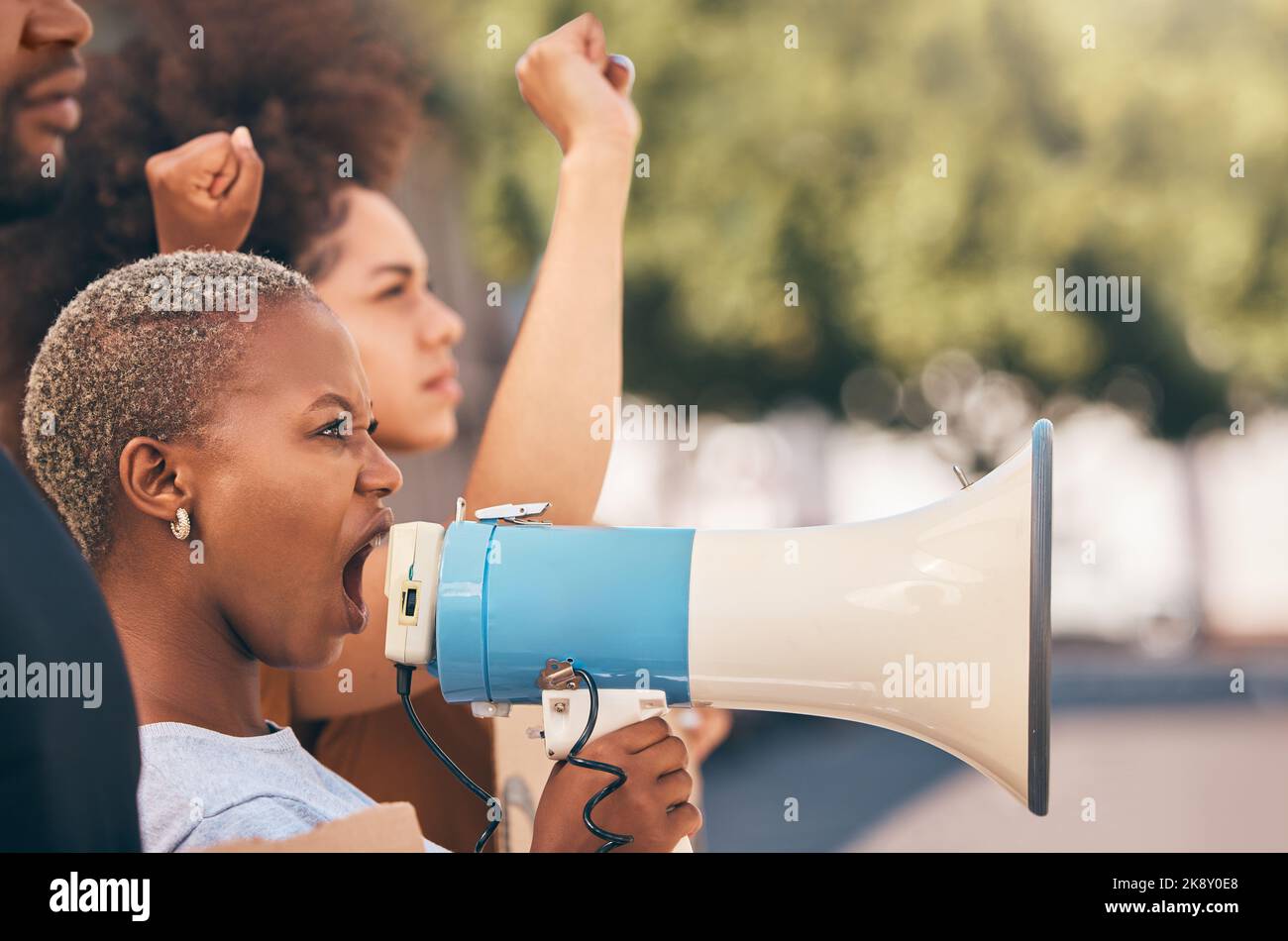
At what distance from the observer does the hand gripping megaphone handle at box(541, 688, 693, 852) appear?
1.75 meters

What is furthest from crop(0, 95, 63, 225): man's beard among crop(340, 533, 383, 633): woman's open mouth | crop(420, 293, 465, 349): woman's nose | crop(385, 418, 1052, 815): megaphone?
crop(385, 418, 1052, 815): megaphone

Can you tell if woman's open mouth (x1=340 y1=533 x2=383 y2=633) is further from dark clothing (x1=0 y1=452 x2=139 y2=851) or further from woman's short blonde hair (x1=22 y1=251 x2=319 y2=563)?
dark clothing (x1=0 y1=452 x2=139 y2=851)

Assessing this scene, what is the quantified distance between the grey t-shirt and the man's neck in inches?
1.3

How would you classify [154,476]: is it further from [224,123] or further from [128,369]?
[224,123]

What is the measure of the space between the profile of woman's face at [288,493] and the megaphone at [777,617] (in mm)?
151

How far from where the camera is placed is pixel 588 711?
1746 millimetres

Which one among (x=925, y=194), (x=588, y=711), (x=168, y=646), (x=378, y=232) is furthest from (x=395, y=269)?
(x=925, y=194)

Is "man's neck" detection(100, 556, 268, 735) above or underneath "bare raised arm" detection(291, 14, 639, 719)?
underneath

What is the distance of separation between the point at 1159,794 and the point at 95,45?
6.04 m

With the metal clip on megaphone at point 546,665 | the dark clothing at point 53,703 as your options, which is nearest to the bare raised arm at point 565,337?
the metal clip on megaphone at point 546,665
